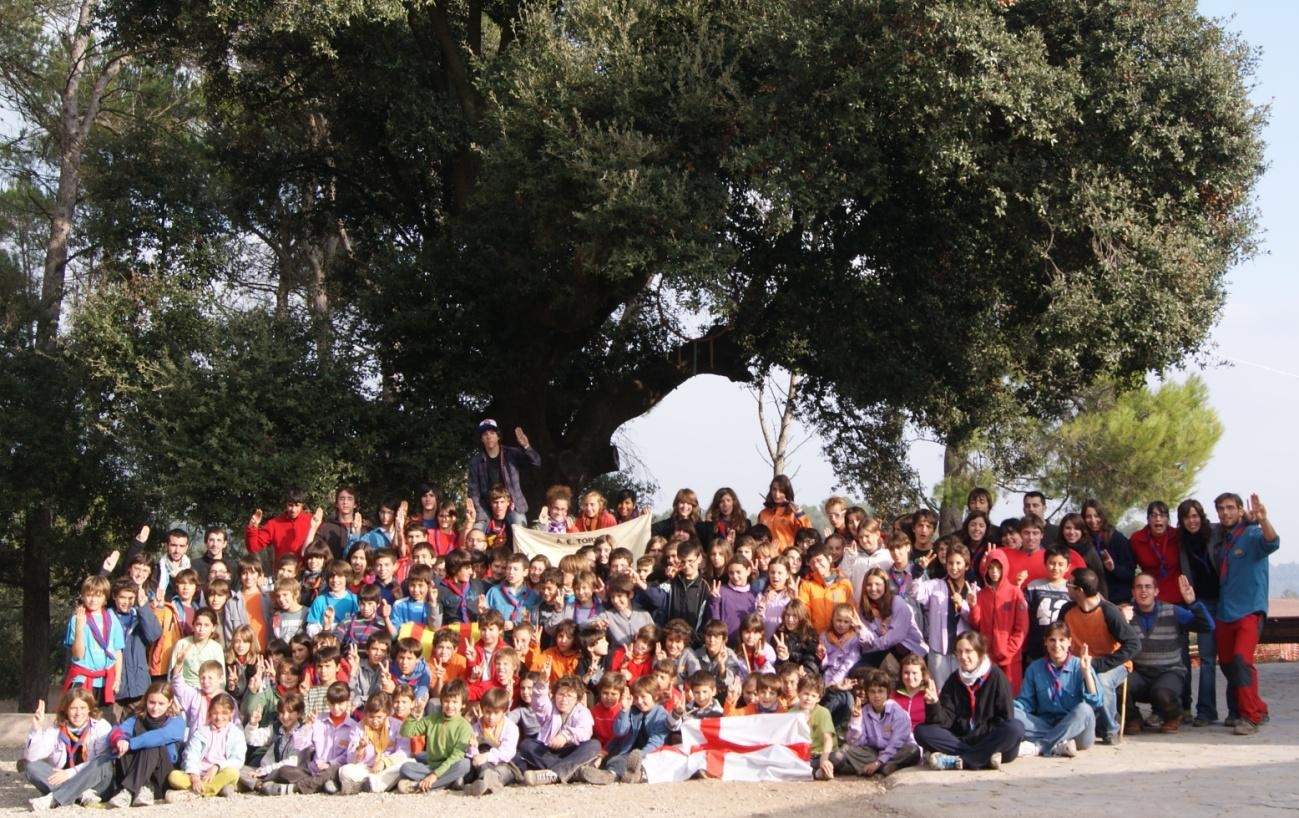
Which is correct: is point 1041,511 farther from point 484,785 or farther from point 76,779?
point 76,779

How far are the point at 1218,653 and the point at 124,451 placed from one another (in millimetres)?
14200

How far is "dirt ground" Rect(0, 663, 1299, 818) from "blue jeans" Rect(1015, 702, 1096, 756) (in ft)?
0.46

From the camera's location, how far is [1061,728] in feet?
31.4

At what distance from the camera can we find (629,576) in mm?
10578

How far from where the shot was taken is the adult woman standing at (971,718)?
30.0 ft

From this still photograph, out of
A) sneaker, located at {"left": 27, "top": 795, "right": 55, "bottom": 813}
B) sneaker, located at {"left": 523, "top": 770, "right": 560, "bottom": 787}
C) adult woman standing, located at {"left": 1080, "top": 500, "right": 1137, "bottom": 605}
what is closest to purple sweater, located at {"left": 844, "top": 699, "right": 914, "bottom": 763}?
sneaker, located at {"left": 523, "top": 770, "right": 560, "bottom": 787}

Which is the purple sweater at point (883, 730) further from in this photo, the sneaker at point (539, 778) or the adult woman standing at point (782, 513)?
the adult woman standing at point (782, 513)

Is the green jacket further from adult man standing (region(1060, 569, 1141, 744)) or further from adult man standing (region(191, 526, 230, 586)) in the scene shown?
adult man standing (region(1060, 569, 1141, 744))

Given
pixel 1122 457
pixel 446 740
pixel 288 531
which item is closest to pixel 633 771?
pixel 446 740

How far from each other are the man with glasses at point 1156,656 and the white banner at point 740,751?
10.1 ft

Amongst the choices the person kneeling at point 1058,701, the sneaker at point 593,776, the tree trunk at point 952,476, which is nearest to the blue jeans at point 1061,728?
the person kneeling at point 1058,701

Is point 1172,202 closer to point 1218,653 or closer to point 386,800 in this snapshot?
point 1218,653

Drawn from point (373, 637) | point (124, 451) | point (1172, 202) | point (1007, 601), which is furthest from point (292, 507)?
point (1172, 202)

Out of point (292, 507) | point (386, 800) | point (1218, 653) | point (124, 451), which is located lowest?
point (386, 800)
